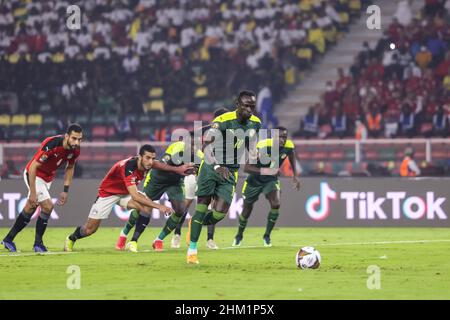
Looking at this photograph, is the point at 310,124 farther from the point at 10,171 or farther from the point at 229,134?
the point at 229,134

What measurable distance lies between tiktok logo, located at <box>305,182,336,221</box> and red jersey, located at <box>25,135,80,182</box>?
9.06 metres

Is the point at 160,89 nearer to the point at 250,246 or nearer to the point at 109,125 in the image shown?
the point at 109,125

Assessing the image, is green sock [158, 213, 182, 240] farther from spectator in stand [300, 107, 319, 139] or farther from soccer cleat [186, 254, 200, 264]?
spectator in stand [300, 107, 319, 139]

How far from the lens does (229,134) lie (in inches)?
603

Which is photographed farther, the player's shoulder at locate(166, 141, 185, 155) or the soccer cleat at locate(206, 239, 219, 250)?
the player's shoulder at locate(166, 141, 185, 155)

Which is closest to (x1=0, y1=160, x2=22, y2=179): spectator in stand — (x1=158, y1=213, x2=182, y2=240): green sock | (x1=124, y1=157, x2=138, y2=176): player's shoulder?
(x1=158, y1=213, x2=182, y2=240): green sock

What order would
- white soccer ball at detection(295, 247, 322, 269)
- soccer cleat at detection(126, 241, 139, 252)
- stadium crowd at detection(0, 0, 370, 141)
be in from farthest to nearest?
stadium crowd at detection(0, 0, 370, 141) < soccer cleat at detection(126, 241, 139, 252) < white soccer ball at detection(295, 247, 322, 269)

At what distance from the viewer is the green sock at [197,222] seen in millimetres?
15016

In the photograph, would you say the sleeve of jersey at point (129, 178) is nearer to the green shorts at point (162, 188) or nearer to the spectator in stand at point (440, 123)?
the green shorts at point (162, 188)

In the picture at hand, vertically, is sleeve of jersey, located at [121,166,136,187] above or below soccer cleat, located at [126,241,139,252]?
above

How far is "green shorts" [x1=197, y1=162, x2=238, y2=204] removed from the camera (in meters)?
15.3

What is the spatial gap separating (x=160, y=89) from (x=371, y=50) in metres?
6.86

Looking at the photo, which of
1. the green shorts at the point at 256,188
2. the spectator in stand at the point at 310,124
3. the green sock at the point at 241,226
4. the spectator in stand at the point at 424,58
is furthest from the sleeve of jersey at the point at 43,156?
the spectator in stand at the point at 424,58
